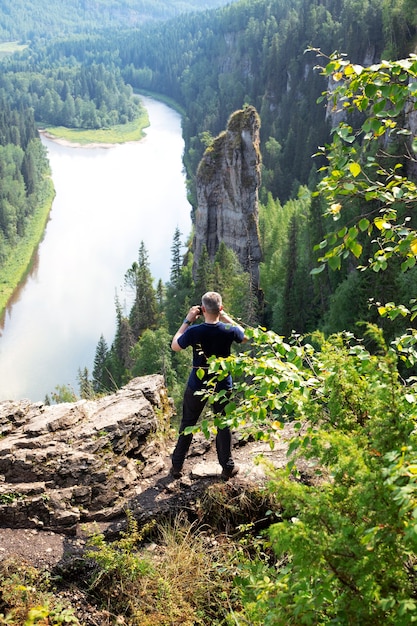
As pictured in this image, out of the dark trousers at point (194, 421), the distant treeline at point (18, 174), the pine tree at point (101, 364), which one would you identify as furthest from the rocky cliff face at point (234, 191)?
the dark trousers at point (194, 421)

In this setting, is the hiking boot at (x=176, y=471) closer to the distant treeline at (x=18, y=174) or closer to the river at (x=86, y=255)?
the river at (x=86, y=255)

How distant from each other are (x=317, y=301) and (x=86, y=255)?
34612 millimetres

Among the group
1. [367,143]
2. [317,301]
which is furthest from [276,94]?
[367,143]

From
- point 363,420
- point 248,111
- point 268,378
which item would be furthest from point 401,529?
point 248,111

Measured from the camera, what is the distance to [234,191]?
144ft

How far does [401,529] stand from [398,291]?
2677 cm

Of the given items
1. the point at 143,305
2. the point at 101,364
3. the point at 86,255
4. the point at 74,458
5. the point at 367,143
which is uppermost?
the point at 367,143

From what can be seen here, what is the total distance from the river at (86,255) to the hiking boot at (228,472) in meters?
32.1

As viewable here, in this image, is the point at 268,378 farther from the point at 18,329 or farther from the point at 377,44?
the point at 377,44

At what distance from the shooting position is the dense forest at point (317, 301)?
10.8ft

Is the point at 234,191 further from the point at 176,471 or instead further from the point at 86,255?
the point at 176,471

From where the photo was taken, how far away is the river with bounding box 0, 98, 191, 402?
48.0m

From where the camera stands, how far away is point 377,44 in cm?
7238

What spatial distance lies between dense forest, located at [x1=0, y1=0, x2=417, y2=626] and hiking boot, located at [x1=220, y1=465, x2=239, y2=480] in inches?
27.9
